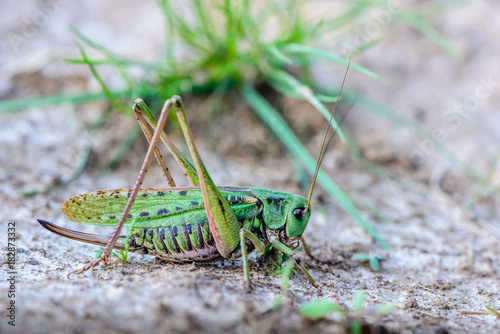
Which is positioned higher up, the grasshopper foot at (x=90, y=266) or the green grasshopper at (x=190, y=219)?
the green grasshopper at (x=190, y=219)

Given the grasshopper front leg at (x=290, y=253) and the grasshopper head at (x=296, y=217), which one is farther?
the grasshopper head at (x=296, y=217)

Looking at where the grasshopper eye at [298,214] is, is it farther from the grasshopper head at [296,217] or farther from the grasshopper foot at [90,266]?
the grasshopper foot at [90,266]

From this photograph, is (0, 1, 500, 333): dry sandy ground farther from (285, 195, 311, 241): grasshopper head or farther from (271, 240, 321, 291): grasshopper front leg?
(285, 195, 311, 241): grasshopper head

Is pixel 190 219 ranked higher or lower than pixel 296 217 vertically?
lower

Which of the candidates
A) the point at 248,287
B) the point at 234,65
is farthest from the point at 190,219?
the point at 234,65

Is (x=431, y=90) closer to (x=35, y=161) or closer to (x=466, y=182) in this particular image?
(x=466, y=182)

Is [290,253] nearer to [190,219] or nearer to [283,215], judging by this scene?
[283,215]

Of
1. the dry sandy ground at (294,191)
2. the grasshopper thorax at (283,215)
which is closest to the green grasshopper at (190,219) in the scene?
the grasshopper thorax at (283,215)
